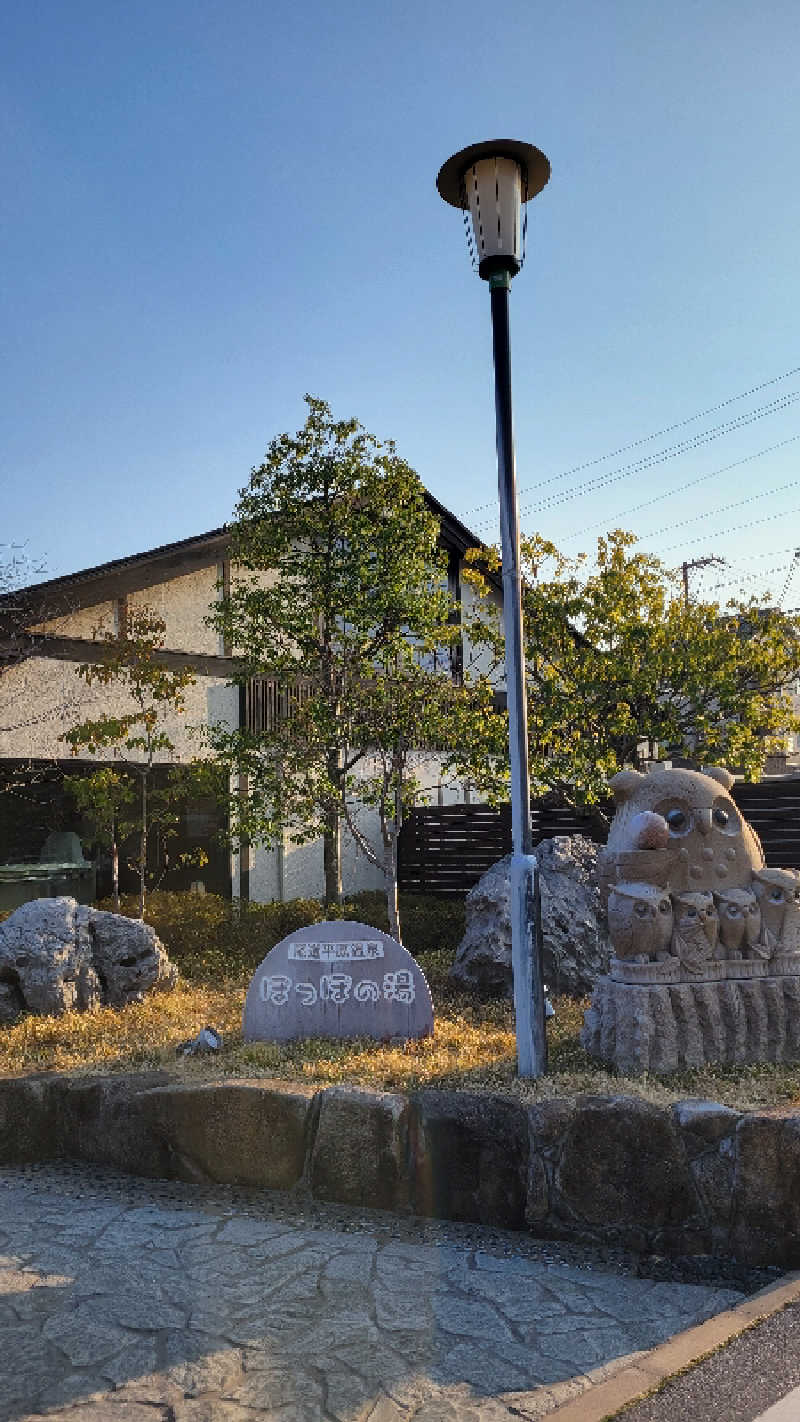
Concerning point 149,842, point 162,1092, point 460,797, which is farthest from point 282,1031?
point 460,797

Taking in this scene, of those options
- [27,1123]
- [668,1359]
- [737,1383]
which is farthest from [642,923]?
[27,1123]

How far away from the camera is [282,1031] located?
7.68 meters

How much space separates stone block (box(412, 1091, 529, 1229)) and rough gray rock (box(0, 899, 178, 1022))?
181 inches

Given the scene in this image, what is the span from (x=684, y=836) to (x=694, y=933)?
0.68m

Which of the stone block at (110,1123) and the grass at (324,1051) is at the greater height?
the grass at (324,1051)

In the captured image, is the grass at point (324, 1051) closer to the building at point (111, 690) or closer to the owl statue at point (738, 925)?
the owl statue at point (738, 925)

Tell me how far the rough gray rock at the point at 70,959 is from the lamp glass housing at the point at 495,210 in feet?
21.5

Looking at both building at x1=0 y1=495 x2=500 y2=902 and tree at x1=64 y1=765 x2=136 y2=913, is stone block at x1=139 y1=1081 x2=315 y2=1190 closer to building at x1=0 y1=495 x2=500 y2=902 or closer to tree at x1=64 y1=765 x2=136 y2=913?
tree at x1=64 y1=765 x2=136 y2=913

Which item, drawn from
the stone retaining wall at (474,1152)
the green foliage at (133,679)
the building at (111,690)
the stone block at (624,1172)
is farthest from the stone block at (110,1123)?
the building at (111,690)

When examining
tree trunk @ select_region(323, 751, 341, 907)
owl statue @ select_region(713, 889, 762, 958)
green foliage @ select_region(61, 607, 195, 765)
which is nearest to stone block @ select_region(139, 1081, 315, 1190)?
owl statue @ select_region(713, 889, 762, 958)

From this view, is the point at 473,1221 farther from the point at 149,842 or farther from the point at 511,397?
the point at 149,842

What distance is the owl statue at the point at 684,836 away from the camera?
22.4 ft

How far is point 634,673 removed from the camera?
1255 cm

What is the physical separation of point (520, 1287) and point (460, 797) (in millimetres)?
14581
